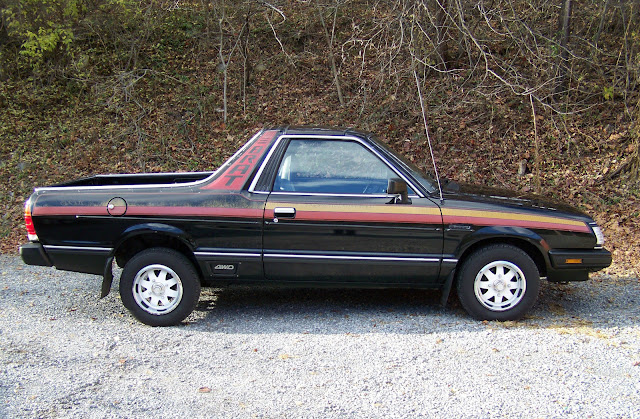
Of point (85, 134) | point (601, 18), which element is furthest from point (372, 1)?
point (85, 134)

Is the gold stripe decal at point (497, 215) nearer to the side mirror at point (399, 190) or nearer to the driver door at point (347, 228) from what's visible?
the driver door at point (347, 228)

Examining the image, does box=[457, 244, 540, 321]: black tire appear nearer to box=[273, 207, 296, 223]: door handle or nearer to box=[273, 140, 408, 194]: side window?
box=[273, 140, 408, 194]: side window

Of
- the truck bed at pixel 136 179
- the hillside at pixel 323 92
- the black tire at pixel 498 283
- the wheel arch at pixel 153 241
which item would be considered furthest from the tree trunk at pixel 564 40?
the wheel arch at pixel 153 241

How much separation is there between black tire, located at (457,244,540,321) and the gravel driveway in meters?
0.15

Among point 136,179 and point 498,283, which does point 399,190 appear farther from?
point 136,179

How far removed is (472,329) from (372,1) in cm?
915

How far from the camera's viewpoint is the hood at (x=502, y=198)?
17.6ft

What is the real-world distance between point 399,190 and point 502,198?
1.10 m

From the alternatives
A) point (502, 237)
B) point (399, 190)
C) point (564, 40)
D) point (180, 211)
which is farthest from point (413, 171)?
point (564, 40)

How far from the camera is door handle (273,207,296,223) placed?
5.22 m

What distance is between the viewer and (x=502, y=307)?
5.33m

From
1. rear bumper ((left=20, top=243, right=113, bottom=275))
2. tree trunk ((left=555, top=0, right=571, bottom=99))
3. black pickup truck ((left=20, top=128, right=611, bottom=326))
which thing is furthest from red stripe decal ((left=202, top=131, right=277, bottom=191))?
tree trunk ((left=555, top=0, right=571, bottom=99))

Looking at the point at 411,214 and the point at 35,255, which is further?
the point at 35,255

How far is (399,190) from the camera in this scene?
5.13m
